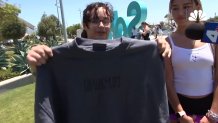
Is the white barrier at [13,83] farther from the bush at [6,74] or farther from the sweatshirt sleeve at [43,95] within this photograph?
the sweatshirt sleeve at [43,95]

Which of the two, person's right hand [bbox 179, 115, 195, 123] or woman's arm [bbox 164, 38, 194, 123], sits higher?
woman's arm [bbox 164, 38, 194, 123]

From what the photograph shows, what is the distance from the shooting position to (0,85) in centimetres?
1165

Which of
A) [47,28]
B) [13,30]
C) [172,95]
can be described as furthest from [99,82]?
[47,28]

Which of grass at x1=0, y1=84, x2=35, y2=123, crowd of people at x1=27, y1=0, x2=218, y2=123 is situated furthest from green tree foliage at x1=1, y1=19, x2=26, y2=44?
crowd of people at x1=27, y1=0, x2=218, y2=123

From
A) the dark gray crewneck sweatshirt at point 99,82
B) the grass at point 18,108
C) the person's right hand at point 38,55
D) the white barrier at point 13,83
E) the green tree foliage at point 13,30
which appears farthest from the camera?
the green tree foliage at point 13,30

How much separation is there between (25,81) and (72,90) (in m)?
11.0

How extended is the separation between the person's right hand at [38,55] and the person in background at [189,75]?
0.85m

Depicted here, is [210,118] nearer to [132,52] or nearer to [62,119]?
[132,52]

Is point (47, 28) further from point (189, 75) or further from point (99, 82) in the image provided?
point (99, 82)

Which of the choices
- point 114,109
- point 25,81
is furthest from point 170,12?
point 25,81

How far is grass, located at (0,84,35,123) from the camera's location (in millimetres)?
6562

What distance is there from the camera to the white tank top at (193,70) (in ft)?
8.44

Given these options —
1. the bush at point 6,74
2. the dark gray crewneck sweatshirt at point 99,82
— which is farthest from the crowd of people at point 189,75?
the bush at point 6,74

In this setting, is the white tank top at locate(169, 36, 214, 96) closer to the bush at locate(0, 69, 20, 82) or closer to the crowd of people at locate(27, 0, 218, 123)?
the crowd of people at locate(27, 0, 218, 123)
